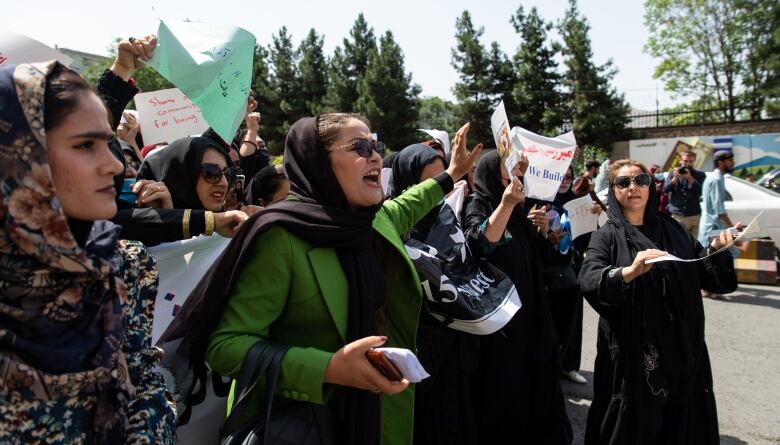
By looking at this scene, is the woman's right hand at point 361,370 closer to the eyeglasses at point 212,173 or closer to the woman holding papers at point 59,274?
the woman holding papers at point 59,274

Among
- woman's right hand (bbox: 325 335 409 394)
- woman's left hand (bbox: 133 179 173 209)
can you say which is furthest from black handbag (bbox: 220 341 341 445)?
woman's left hand (bbox: 133 179 173 209)

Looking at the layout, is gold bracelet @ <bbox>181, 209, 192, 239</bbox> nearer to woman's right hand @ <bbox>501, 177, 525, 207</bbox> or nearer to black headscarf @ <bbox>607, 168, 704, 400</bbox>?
woman's right hand @ <bbox>501, 177, 525, 207</bbox>

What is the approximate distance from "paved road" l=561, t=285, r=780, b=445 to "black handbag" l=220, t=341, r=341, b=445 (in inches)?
111

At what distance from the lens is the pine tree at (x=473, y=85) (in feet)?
Result: 120

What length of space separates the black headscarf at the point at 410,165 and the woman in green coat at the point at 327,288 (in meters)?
1.19

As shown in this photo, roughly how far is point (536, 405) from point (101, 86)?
2.86 metres

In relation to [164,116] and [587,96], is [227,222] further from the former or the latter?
[587,96]

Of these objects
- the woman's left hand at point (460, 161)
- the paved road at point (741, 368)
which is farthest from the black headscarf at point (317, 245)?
the paved road at point (741, 368)

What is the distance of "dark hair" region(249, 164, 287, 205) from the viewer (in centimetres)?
329

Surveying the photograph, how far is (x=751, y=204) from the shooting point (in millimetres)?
10148

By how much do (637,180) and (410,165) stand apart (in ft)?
4.20

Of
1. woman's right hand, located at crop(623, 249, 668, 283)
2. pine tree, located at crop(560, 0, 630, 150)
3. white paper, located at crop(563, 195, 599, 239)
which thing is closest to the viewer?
woman's right hand, located at crop(623, 249, 668, 283)

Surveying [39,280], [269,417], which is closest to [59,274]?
[39,280]

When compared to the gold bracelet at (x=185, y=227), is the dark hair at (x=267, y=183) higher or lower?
higher
